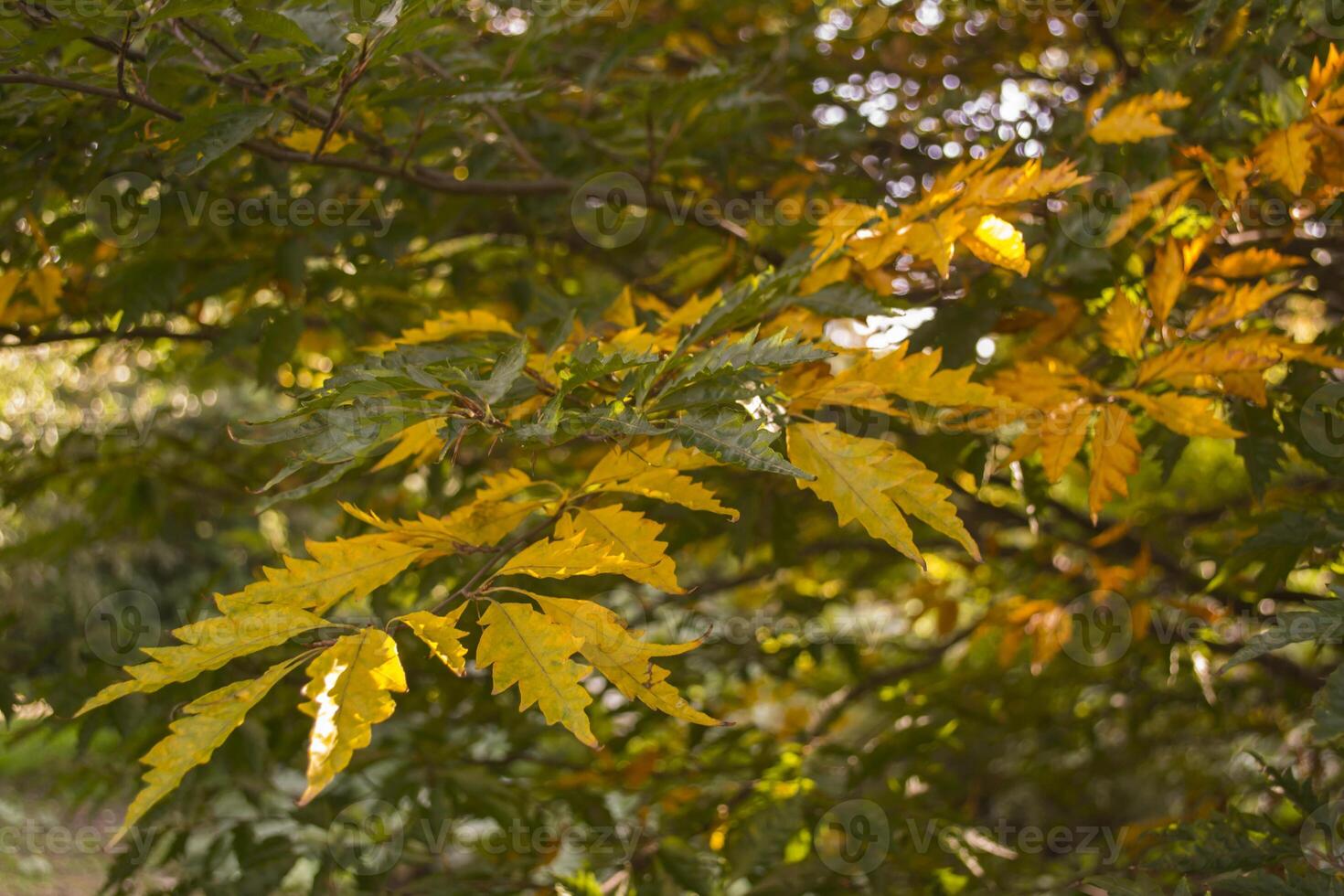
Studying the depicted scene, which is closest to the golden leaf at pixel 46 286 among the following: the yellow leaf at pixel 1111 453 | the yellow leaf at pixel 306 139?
the yellow leaf at pixel 306 139

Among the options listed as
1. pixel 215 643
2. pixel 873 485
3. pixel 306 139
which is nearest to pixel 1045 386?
pixel 873 485

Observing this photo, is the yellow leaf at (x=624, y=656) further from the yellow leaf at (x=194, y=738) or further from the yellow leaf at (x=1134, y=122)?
the yellow leaf at (x=1134, y=122)

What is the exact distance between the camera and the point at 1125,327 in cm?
122

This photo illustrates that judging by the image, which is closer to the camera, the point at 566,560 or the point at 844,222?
the point at 566,560

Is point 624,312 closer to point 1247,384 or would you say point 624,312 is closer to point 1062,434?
point 1062,434

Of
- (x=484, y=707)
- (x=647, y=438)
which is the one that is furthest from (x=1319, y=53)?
(x=484, y=707)

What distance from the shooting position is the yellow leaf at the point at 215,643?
0.79 m

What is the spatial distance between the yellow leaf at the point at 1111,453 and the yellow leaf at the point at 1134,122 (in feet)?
1.15

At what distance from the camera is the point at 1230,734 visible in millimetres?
2760

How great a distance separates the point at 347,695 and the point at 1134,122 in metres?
1.11

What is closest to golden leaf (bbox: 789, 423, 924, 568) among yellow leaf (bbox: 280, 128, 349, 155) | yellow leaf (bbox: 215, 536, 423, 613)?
yellow leaf (bbox: 215, 536, 423, 613)

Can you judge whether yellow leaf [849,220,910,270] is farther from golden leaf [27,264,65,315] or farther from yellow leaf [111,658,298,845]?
golden leaf [27,264,65,315]

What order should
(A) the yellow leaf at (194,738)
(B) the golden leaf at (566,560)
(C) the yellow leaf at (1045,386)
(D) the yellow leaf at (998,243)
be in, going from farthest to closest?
(C) the yellow leaf at (1045,386)
(D) the yellow leaf at (998,243)
(B) the golden leaf at (566,560)
(A) the yellow leaf at (194,738)

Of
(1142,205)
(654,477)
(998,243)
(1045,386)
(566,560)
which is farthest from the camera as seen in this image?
(1142,205)
